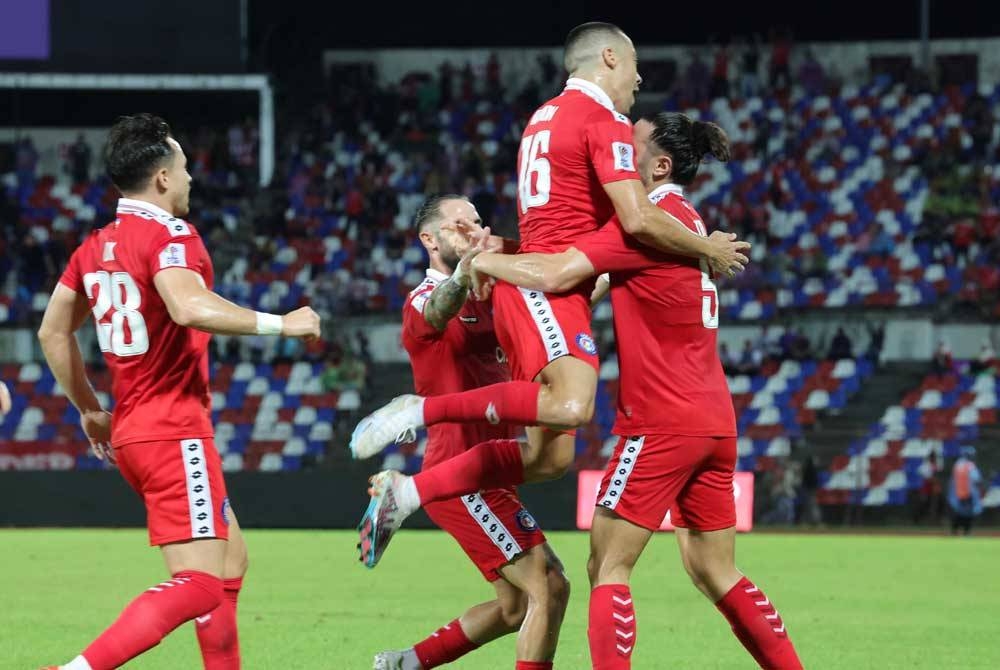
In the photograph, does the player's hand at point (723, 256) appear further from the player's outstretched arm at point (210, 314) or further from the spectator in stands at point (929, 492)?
the spectator in stands at point (929, 492)

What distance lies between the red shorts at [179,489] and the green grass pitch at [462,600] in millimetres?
2706

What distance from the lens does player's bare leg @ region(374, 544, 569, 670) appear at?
656 centimetres

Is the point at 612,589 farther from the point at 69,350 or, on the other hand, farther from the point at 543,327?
the point at 69,350

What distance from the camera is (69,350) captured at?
20.4ft

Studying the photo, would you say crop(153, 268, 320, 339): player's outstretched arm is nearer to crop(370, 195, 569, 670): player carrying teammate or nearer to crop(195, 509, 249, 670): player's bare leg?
crop(195, 509, 249, 670): player's bare leg

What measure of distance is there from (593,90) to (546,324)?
1079mm

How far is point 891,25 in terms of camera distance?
107 ft

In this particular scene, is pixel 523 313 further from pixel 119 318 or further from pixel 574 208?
pixel 119 318

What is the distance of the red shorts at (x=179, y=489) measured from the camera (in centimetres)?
570

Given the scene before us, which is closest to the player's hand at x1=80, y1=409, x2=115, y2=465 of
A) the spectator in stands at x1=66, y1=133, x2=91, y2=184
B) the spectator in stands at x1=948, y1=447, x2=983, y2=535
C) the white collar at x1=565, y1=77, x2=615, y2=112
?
the white collar at x1=565, y1=77, x2=615, y2=112

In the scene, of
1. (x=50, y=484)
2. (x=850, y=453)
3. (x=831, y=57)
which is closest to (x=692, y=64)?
(x=831, y=57)

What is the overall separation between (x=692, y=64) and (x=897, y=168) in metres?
5.20

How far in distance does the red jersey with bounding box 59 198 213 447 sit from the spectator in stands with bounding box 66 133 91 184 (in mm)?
25549

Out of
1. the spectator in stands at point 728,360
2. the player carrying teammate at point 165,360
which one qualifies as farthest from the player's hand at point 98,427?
the spectator in stands at point 728,360
